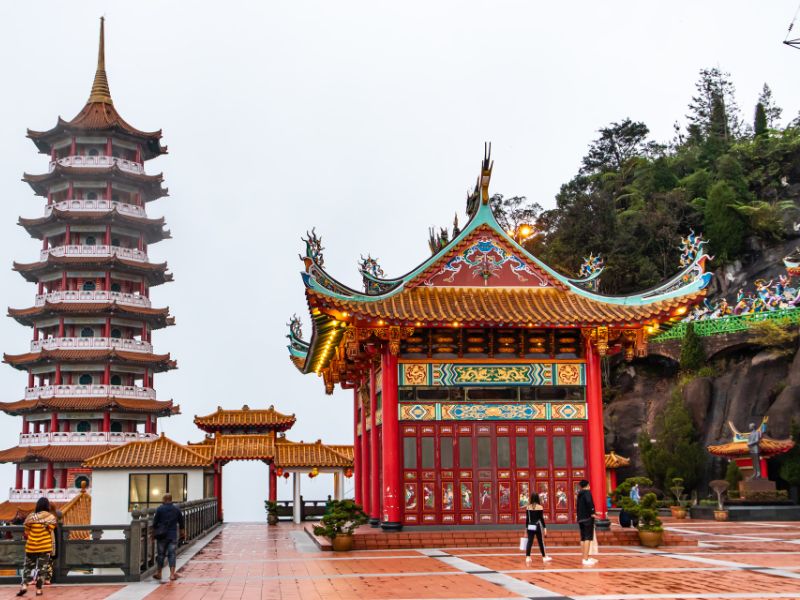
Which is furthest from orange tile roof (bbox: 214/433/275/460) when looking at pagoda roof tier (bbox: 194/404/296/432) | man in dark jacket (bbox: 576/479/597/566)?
man in dark jacket (bbox: 576/479/597/566)

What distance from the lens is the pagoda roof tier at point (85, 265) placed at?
5550 cm

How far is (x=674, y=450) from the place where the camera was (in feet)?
157

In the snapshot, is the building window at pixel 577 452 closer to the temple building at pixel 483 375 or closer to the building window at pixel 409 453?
the temple building at pixel 483 375

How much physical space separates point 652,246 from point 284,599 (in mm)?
55404

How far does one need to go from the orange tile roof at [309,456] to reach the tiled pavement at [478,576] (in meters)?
20.0

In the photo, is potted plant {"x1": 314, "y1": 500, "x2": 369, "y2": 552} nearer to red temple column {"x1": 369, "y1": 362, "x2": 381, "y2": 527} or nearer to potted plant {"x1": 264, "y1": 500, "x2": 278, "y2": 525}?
red temple column {"x1": 369, "y1": 362, "x2": 381, "y2": 527}

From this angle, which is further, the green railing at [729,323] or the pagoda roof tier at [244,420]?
the green railing at [729,323]

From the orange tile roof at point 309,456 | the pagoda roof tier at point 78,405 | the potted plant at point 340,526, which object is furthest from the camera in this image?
the pagoda roof tier at point 78,405

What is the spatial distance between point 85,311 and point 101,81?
17.3m

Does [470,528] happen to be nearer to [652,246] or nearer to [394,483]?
[394,483]

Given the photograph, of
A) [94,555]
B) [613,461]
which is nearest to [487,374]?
[94,555]

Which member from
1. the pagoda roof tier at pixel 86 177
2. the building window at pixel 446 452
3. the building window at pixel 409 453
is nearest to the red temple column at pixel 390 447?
the building window at pixel 409 453

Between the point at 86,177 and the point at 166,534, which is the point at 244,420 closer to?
the point at 86,177

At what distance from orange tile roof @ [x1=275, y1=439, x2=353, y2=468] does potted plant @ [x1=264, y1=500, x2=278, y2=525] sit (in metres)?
1.79
